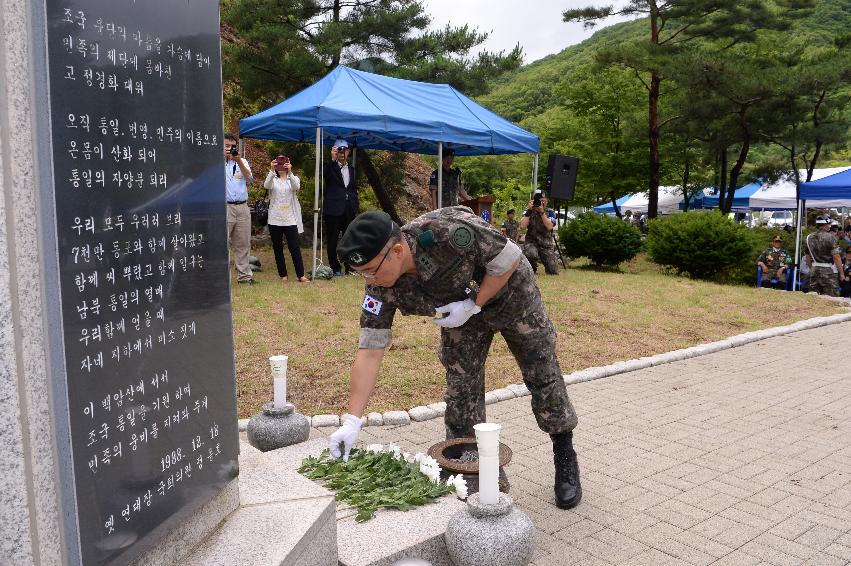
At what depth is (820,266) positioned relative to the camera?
508 inches

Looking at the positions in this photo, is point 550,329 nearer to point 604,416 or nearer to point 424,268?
point 424,268

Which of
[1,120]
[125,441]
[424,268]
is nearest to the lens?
[1,120]

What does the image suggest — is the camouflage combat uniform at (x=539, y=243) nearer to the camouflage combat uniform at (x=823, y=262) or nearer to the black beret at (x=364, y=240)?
the camouflage combat uniform at (x=823, y=262)

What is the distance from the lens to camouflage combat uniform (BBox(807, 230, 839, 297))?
41.8ft

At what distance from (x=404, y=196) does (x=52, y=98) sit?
21358mm

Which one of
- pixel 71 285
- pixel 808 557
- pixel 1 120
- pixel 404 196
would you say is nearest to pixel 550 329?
pixel 808 557

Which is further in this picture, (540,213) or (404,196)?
(404,196)

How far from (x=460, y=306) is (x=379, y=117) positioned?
7.34m

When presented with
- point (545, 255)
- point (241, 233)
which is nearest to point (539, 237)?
point (545, 255)

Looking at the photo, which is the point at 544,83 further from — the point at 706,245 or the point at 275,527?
the point at 275,527

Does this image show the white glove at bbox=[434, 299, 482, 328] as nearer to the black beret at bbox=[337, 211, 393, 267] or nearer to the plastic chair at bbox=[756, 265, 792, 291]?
the black beret at bbox=[337, 211, 393, 267]

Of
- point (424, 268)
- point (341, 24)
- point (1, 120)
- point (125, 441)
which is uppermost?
point (341, 24)

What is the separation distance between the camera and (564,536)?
10.6 ft

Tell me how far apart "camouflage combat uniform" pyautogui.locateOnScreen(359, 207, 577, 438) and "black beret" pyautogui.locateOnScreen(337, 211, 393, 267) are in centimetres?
25
